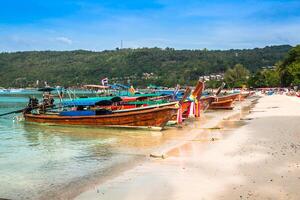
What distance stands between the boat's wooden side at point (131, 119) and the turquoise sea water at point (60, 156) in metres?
0.73

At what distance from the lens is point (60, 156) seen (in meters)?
18.7

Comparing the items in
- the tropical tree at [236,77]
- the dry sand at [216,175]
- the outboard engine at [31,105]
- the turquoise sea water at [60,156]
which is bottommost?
the turquoise sea water at [60,156]

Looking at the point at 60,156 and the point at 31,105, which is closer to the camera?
the point at 60,156

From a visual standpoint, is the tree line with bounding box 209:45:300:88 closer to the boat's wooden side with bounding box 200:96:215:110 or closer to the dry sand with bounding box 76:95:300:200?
the boat's wooden side with bounding box 200:96:215:110

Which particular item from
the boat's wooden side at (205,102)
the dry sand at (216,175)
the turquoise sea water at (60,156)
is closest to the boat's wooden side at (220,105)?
the boat's wooden side at (205,102)

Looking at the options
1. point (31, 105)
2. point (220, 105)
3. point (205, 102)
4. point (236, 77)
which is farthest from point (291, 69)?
point (31, 105)

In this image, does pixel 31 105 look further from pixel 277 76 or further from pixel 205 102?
pixel 277 76

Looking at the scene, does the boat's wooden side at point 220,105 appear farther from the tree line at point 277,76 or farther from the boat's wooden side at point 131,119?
the tree line at point 277,76

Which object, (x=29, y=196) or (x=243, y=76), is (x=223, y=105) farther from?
(x=243, y=76)

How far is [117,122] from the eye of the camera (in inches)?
1137

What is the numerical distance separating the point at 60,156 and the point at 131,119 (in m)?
9.97

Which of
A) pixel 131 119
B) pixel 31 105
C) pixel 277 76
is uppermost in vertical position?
pixel 277 76

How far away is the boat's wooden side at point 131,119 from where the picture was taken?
27.2 meters

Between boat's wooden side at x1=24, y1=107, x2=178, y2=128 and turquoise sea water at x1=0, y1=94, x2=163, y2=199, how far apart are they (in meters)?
0.73
